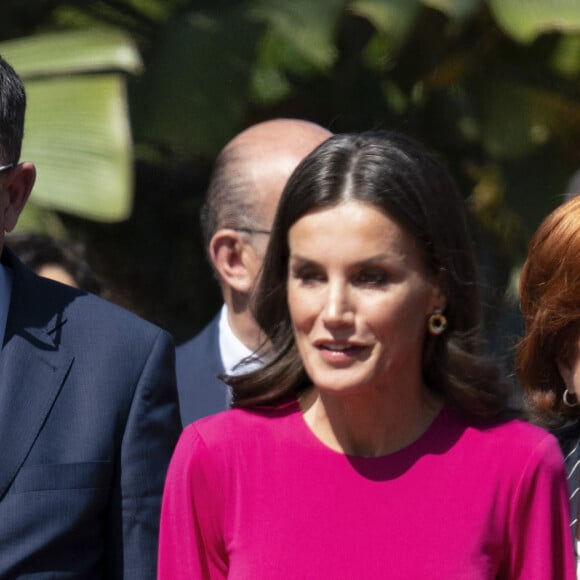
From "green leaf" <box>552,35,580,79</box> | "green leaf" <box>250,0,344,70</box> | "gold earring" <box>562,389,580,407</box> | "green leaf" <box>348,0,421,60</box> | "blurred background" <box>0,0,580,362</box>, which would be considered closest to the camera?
"gold earring" <box>562,389,580,407</box>

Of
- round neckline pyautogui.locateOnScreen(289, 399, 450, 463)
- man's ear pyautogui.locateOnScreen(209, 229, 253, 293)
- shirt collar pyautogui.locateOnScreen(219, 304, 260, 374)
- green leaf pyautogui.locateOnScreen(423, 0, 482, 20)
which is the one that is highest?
green leaf pyautogui.locateOnScreen(423, 0, 482, 20)

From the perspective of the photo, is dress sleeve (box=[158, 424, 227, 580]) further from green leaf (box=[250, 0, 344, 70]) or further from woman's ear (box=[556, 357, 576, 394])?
green leaf (box=[250, 0, 344, 70])

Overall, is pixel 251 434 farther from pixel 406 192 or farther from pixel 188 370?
pixel 188 370

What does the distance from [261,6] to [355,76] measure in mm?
997

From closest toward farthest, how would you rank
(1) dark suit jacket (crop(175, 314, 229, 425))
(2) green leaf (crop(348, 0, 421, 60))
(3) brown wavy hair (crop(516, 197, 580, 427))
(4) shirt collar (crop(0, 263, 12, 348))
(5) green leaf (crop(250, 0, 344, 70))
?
(4) shirt collar (crop(0, 263, 12, 348))
(3) brown wavy hair (crop(516, 197, 580, 427))
(1) dark suit jacket (crop(175, 314, 229, 425))
(2) green leaf (crop(348, 0, 421, 60))
(5) green leaf (crop(250, 0, 344, 70))

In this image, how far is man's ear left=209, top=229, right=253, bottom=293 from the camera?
13.1ft

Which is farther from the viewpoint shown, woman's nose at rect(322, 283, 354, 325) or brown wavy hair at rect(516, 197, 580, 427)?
brown wavy hair at rect(516, 197, 580, 427)

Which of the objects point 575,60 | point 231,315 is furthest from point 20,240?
point 575,60

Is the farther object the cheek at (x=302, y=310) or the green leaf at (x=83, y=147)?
the green leaf at (x=83, y=147)

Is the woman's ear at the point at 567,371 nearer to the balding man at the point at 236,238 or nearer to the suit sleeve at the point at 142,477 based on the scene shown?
the suit sleeve at the point at 142,477

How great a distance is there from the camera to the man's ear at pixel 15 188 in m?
2.62

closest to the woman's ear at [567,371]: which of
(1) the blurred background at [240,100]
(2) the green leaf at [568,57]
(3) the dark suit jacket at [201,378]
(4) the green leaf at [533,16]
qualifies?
(3) the dark suit jacket at [201,378]

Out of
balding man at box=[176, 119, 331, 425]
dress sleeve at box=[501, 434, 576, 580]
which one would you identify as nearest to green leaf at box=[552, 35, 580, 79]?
balding man at box=[176, 119, 331, 425]

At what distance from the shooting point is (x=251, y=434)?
8.50 ft
